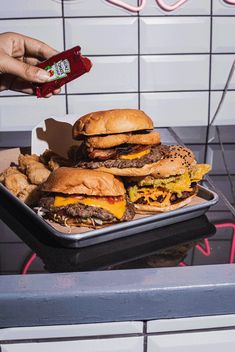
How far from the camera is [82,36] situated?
3.05m

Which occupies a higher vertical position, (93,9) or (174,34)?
(93,9)

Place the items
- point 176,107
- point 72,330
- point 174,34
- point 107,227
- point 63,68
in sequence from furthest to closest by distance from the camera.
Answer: point 176,107, point 174,34, point 63,68, point 107,227, point 72,330

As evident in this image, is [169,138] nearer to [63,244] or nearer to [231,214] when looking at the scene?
[231,214]

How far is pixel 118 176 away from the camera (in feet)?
3.96

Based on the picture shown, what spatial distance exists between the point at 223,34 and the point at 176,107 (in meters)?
0.52

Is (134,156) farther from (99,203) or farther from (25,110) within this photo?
(25,110)

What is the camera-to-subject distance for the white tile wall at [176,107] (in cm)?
318

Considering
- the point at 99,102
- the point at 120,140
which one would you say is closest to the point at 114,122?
the point at 120,140

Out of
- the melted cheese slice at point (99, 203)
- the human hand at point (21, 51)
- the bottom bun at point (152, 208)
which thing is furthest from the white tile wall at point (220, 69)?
the melted cheese slice at point (99, 203)

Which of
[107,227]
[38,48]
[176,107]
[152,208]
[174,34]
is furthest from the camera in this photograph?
[176,107]

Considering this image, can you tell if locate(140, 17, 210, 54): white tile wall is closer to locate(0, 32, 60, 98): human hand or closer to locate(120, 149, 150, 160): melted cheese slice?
locate(0, 32, 60, 98): human hand

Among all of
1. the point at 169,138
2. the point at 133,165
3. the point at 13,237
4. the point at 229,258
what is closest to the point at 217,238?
the point at 229,258

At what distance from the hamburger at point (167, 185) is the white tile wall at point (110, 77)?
189cm

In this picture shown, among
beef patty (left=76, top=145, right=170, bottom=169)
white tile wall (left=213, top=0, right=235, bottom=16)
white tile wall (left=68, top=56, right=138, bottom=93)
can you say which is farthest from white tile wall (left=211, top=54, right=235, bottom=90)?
beef patty (left=76, top=145, right=170, bottom=169)
